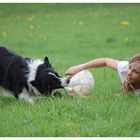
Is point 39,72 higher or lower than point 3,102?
higher

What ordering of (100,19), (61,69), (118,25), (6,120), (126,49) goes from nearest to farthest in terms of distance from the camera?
(6,120)
(61,69)
(126,49)
(118,25)
(100,19)

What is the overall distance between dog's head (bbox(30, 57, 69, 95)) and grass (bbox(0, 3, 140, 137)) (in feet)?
0.64

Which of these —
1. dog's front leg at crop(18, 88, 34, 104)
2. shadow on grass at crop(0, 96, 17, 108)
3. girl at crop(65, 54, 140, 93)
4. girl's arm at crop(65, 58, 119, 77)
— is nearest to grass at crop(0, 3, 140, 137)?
shadow on grass at crop(0, 96, 17, 108)

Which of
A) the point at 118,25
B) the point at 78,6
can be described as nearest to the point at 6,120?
the point at 118,25

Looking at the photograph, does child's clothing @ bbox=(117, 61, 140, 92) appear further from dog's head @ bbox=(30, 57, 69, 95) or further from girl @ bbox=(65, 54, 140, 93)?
dog's head @ bbox=(30, 57, 69, 95)

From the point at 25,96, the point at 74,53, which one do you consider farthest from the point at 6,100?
the point at 74,53

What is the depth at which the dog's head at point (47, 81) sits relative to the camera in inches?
289

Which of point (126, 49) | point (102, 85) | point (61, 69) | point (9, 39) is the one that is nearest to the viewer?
point (102, 85)

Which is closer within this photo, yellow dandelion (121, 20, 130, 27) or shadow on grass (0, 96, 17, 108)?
shadow on grass (0, 96, 17, 108)

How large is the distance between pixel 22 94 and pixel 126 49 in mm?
7263

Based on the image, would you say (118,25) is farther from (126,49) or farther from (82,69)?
(82,69)

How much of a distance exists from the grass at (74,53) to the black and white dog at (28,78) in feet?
0.63

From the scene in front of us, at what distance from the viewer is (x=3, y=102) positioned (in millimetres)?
7504

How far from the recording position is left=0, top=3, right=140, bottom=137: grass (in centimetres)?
588
